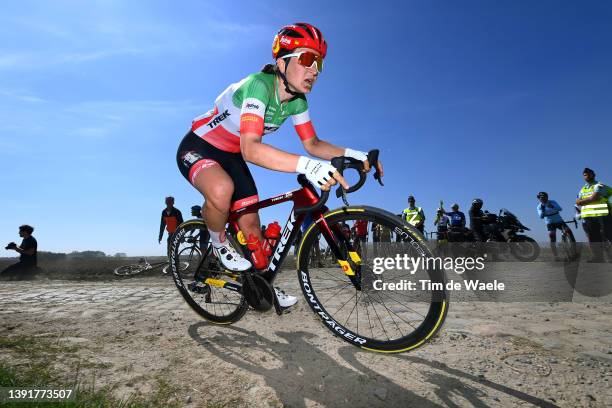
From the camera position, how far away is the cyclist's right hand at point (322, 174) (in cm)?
269

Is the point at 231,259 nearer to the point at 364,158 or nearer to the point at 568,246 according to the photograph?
the point at 364,158

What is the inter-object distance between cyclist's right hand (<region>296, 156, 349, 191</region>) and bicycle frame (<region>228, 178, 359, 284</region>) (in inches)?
18.7

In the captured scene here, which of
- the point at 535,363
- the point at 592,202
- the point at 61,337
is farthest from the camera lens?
the point at 592,202

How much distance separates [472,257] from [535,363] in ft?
35.5

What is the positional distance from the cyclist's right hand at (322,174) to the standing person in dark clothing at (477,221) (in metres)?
12.5

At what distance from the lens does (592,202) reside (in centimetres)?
1075

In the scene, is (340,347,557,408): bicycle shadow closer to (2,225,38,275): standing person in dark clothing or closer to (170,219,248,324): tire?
(170,219,248,324): tire

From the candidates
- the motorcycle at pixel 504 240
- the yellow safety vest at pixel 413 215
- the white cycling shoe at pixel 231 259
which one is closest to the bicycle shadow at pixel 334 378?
the white cycling shoe at pixel 231 259

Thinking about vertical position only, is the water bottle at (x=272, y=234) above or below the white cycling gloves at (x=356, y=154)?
below

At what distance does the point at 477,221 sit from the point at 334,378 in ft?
40.6

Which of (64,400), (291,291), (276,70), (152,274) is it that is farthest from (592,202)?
(152,274)

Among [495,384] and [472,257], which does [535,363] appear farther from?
[472,257]

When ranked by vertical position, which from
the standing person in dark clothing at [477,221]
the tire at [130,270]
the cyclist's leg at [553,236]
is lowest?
the tire at [130,270]

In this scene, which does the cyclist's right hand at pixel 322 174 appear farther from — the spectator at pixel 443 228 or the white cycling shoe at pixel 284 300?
the spectator at pixel 443 228
